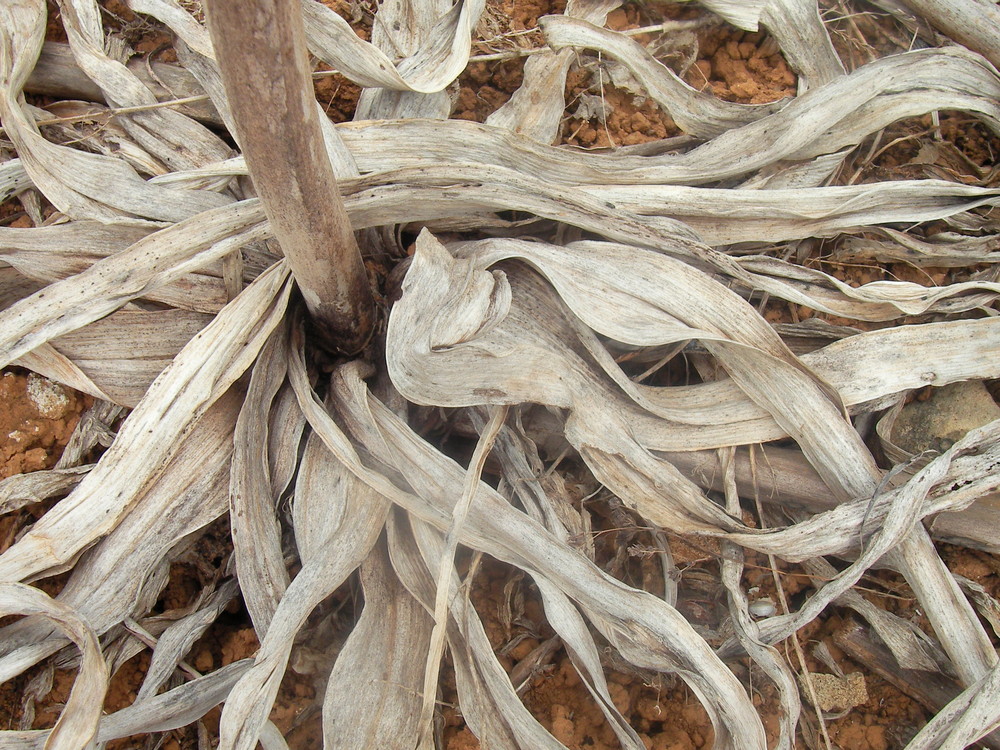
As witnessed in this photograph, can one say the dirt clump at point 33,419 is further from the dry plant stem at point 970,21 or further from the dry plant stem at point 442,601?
the dry plant stem at point 970,21

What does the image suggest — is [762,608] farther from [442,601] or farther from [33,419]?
[33,419]

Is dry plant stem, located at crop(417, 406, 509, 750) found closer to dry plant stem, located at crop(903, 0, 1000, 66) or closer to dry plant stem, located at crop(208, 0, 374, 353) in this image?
dry plant stem, located at crop(208, 0, 374, 353)

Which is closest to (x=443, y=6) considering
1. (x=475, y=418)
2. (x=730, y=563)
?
(x=475, y=418)

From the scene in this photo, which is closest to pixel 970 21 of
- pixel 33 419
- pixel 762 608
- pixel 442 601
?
pixel 762 608

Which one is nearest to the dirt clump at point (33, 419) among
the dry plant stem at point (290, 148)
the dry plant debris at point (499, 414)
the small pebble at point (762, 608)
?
the dry plant debris at point (499, 414)

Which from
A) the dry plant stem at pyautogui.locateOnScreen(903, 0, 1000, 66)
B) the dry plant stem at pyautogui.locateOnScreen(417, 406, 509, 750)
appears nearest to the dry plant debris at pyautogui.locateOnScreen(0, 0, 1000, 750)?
the dry plant stem at pyautogui.locateOnScreen(417, 406, 509, 750)
